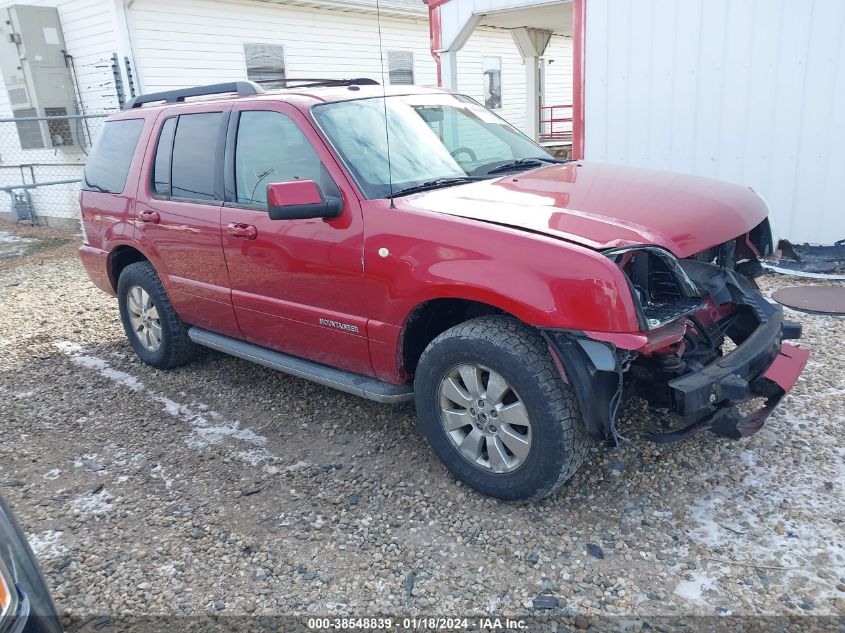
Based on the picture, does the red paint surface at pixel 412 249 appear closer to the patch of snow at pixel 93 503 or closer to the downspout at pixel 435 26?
the patch of snow at pixel 93 503

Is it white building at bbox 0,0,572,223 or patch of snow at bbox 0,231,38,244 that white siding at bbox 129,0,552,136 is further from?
patch of snow at bbox 0,231,38,244

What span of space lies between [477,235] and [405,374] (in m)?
0.91

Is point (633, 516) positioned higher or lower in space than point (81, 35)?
lower

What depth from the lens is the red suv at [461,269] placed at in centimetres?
281

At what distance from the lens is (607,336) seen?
2.67 meters

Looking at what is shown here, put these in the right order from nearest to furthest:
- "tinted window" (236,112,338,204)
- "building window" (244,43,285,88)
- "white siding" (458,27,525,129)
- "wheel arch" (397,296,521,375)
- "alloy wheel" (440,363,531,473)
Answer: "alloy wheel" (440,363,531,473), "wheel arch" (397,296,521,375), "tinted window" (236,112,338,204), "building window" (244,43,285,88), "white siding" (458,27,525,129)

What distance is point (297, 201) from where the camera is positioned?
3256 millimetres

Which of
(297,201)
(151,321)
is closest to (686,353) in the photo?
(297,201)

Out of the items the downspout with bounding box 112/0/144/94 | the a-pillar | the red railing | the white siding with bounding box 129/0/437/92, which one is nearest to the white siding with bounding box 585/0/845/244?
the a-pillar

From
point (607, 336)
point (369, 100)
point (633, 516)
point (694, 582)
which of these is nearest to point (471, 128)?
point (369, 100)

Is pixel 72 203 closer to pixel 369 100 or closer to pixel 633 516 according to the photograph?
pixel 369 100

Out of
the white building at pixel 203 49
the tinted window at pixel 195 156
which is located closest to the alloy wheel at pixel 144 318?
the tinted window at pixel 195 156

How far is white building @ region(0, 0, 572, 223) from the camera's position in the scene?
36.1 feet

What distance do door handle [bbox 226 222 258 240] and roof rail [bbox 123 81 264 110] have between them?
0.89 metres
